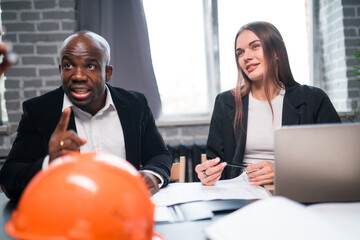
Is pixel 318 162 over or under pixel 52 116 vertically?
under

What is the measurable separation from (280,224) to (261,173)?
1.73 feet

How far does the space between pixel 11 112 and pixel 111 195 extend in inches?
88.8

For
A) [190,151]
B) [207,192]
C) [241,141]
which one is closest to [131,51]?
[190,151]

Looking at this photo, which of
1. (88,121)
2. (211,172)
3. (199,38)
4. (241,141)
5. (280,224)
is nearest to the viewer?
(280,224)

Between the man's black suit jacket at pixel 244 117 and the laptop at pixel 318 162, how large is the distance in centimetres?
80

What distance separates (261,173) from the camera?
1.08m

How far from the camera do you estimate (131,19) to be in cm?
241

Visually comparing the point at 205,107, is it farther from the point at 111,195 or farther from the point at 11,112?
Answer: the point at 111,195

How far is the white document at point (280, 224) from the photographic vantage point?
0.55 meters

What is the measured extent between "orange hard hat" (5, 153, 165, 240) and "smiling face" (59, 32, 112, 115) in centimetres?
78

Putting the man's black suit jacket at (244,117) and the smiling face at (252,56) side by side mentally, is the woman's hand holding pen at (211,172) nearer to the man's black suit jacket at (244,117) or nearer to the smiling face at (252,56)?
the man's black suit jacket at (244,117)

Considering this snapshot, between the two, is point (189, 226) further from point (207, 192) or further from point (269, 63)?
point (269, 63)

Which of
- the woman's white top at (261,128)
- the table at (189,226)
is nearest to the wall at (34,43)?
the woman's white top at (261,128)

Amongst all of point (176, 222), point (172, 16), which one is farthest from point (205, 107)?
point (176, 222)
